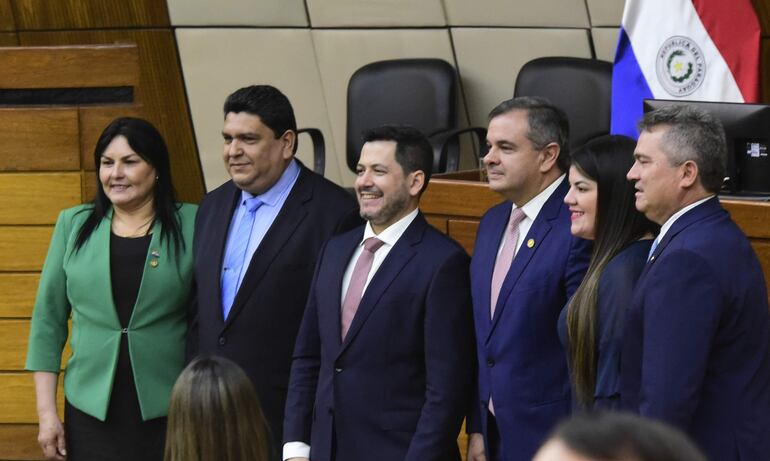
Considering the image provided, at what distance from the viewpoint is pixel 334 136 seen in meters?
6.58

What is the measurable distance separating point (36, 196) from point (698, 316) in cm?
396

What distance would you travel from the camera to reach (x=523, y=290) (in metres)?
3.06

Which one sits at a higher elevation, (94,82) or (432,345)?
(94,82)

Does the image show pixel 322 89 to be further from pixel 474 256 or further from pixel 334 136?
pixel 474 256

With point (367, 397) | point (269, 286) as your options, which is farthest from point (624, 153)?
point (269, 286)

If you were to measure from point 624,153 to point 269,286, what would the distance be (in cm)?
115

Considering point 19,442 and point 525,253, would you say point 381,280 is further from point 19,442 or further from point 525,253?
point 19,442

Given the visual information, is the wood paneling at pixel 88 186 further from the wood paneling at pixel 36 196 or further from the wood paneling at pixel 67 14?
the wood paneling at pixel 67 14

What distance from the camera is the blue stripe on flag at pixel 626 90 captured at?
5074mm

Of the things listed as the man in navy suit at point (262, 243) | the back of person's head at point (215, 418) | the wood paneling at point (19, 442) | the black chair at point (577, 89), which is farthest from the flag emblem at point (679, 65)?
the back of person's head at point (215, 418)

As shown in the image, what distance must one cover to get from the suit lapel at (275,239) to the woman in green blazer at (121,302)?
8.7 inches

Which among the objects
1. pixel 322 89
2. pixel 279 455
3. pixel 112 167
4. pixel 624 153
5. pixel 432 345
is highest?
pixel 322 89

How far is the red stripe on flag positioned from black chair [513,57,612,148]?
0.51 metres

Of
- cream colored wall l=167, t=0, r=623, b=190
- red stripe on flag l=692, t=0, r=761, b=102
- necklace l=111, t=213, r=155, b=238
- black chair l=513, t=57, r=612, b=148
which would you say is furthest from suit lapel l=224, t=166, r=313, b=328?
cream colored wall l=167, t=0, r=623, b=190
